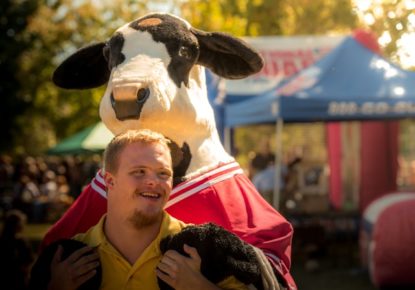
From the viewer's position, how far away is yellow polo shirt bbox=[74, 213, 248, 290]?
2.88 metres

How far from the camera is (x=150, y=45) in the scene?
3572 millimetres

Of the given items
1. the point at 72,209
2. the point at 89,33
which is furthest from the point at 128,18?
the point at 72,209

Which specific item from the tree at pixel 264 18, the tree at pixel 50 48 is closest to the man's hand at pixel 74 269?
the tree at pixel 264 18

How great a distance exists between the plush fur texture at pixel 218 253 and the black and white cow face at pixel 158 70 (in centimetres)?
60

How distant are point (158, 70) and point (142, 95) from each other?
0.23m

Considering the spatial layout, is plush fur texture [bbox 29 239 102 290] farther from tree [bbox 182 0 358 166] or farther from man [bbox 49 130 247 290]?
tree [bbox 182 0 358 166]

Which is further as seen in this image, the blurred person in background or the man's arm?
the blurred person in background

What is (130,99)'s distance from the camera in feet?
10.6

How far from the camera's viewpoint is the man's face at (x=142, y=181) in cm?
286

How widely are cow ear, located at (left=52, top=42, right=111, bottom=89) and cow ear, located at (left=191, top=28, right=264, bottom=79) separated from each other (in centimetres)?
49

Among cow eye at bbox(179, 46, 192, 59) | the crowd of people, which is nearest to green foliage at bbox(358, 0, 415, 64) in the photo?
cow eye at bbox(179, 46, 192, 59)

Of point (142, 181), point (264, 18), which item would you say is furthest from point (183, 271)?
point (264, 18)

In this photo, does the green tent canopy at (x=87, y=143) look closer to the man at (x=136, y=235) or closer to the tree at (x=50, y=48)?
the tree at (x=50, y=48)

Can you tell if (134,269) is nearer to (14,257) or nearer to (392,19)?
(392,19)
